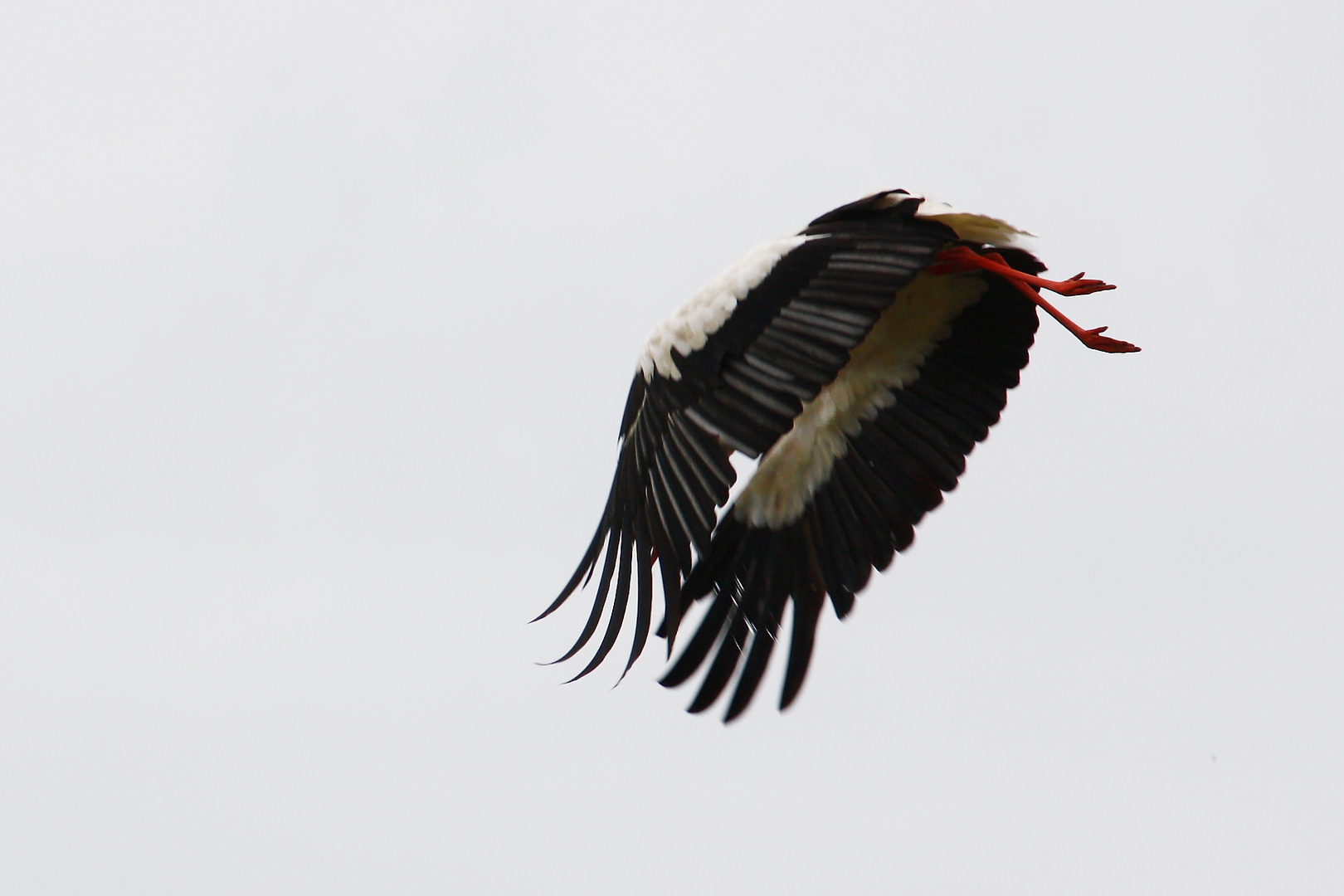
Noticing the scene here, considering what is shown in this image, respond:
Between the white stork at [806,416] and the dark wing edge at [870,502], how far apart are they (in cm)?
1

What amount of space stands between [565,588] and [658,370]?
4.50 feet

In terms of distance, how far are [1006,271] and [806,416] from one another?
5.32 ft

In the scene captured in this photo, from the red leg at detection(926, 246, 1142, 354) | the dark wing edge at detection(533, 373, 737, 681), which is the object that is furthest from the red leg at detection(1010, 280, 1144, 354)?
the dark wing edge at detection(533, 373, 737, 681)

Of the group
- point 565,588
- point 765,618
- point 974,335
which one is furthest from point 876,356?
point 565,588

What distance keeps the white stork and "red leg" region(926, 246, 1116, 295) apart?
0.04ft

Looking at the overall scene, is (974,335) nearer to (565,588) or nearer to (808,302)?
(808,302)

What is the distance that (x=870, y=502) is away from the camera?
11992 mm

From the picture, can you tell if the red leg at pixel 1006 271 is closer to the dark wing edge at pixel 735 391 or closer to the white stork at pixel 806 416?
the white stork at pixel 806 416

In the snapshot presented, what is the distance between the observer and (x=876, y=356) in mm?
12266

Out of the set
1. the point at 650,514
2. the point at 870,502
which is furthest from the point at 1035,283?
the point at 650,514

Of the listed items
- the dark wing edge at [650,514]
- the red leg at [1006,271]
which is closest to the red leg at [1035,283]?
the red leg at [1006,271]

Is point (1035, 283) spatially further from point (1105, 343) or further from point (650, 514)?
point (650, 514)

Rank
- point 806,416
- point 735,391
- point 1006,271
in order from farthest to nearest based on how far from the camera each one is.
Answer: point 806,416
point 1006,271
point 735,391

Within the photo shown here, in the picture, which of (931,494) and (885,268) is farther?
(931,494)
